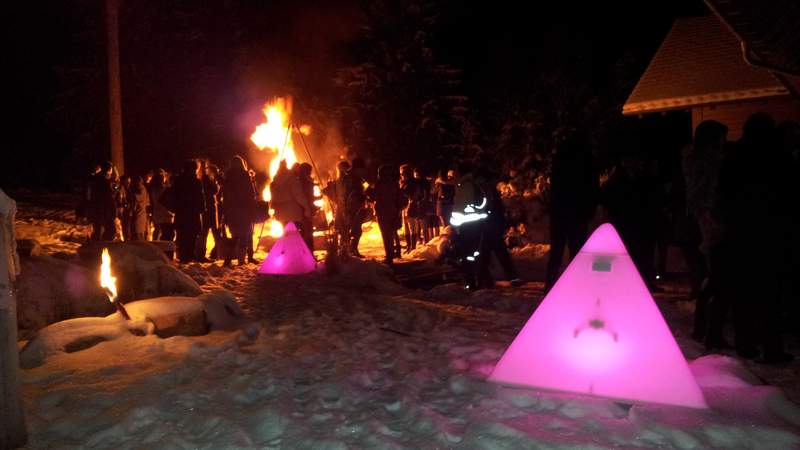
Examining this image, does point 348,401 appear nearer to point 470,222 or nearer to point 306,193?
point 470,222

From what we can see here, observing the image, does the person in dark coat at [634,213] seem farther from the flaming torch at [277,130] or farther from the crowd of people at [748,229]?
the flaming torch at [277,130]

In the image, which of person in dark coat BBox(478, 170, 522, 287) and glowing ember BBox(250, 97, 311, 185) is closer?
person in dark coat BBox(478, 170, 522, 287)

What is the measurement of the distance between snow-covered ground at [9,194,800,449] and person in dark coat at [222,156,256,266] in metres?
5.55

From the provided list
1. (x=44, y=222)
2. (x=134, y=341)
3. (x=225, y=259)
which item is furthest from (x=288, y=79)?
(x=134, y=341)

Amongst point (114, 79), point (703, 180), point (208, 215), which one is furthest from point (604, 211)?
point (114, 79)

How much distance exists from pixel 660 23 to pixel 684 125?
30.1 feet

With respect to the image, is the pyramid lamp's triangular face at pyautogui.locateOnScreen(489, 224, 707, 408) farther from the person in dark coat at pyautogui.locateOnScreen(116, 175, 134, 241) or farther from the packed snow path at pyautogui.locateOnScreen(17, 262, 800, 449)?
the person in dark coat at pyautogui.locateOnScreen(116, 175, 134, 241)

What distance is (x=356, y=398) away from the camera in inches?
187

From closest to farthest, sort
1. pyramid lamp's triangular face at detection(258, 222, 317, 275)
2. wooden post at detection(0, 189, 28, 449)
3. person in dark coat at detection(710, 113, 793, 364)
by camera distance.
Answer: wooden post at detection(0, 189, 28, 449) < person in dark coat at detection(710, 113, 793, 364) < pyramid lamp's triangular face at detection(258, 222, 317, 275)

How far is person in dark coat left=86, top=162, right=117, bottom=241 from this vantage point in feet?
44.7

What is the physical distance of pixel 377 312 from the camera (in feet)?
26.0

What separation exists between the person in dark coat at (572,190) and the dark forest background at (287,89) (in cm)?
1543

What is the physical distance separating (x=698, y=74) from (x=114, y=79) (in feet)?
44.8

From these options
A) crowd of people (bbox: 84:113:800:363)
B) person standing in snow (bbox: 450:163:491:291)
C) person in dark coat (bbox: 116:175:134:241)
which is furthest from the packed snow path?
person in dark coat (bbox: 116:175:134:241)
